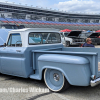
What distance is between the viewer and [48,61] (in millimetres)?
3787

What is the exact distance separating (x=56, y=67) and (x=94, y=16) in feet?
316

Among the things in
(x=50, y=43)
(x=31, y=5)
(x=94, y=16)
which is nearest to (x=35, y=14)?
(x=31, y=5)

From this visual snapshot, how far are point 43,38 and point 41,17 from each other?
6921 cm

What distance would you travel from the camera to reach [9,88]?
14.2 ft

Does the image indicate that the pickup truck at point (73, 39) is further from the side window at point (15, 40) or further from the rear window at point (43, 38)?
the side window at point (15, 40)

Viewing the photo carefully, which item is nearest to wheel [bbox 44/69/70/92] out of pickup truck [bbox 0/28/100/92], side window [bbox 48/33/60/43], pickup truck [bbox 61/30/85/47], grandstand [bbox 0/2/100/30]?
pickup truck [bbox 0/28/100/92]

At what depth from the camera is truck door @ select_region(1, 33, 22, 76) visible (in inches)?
178

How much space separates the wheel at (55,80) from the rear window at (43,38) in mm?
1232

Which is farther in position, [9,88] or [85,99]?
[9,88]

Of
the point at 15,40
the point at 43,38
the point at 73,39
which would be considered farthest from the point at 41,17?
the point at 15,40

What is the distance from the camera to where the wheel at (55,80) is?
375 cm

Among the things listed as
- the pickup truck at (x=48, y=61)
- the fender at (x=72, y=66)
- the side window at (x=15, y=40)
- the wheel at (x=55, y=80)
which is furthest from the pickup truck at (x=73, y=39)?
the fender at (x=72, y=66)

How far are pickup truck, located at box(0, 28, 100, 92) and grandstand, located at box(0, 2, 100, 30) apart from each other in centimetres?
3999

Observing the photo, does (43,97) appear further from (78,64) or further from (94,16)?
(94,16)
